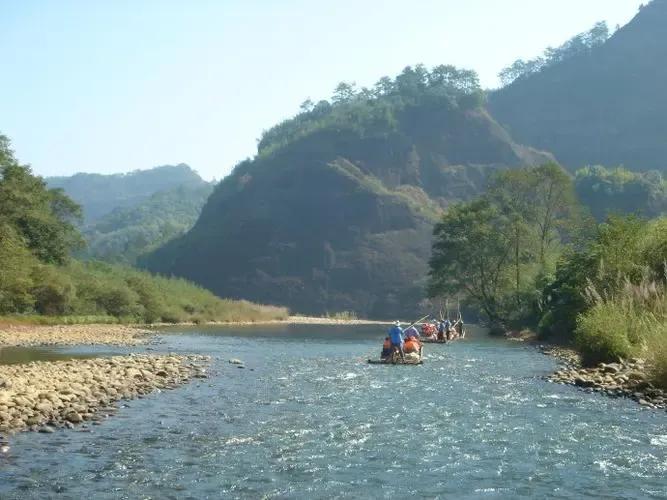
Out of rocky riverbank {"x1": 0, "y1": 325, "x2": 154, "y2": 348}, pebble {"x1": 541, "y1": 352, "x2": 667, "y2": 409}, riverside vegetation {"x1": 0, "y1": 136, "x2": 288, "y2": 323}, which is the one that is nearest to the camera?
pebble {"x1": 541, "y1": 352, "x2": 667, "y2": 409}

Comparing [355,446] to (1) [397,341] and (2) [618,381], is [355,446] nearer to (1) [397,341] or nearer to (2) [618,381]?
(2) [618,381]

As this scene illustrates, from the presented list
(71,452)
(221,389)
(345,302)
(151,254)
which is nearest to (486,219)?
(221,389)

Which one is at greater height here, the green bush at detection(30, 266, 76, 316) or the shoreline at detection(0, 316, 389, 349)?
the green bush at detection(30, 266, 76, 316)

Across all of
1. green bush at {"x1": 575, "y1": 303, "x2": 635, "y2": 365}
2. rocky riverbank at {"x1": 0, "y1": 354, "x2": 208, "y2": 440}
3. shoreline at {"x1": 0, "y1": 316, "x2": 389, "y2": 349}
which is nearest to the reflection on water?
shoreline at {"x1": 0, "y1": 316, "x2": 389, "y2": 349}

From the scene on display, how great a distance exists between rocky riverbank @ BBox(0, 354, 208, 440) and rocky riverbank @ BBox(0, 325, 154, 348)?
46.9 ft

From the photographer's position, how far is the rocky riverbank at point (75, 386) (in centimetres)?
1783

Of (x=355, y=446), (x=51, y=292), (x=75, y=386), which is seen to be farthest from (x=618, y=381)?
(x=51, y=292)

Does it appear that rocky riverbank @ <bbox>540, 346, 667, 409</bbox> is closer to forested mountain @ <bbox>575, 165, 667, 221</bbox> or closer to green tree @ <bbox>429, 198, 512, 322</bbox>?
green tree @ <bbox>429, 198, 512, 322</bbox>

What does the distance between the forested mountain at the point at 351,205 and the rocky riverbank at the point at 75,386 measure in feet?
355

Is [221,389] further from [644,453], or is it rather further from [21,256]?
[21,256]

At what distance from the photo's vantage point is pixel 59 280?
213ft

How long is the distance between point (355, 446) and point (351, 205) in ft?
463

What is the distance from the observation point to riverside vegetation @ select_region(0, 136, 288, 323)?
56.7 metres

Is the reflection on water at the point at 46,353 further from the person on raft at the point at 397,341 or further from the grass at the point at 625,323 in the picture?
the grass at the point at 625,323
